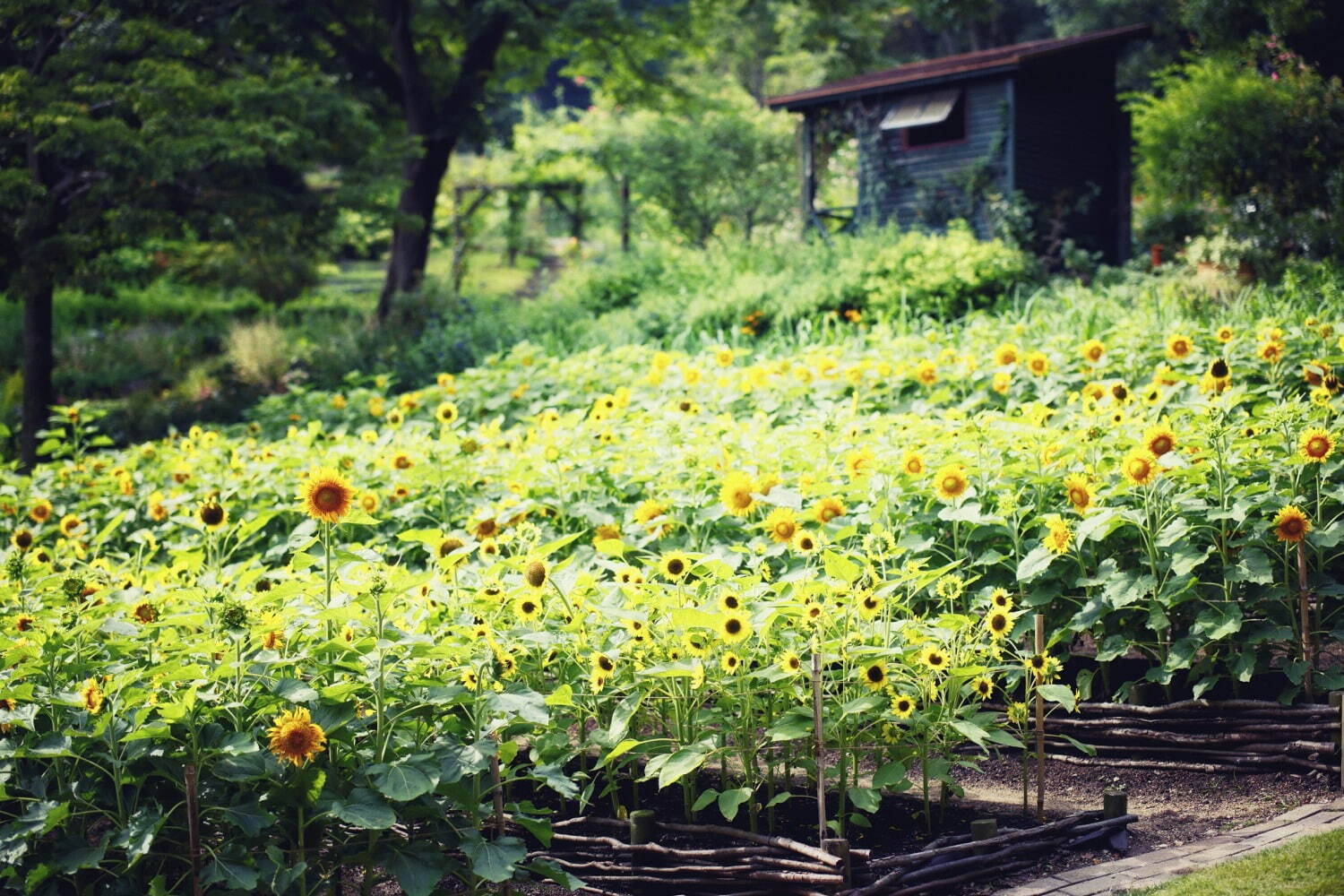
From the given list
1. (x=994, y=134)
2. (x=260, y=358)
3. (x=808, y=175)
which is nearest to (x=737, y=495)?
(x=260, y=358)

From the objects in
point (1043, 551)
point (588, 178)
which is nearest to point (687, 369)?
point (1043, 551)

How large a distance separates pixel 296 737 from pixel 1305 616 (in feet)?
8.71

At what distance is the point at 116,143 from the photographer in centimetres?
934

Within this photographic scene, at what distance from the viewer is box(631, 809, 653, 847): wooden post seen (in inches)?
115

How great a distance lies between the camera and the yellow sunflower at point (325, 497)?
2666 millimetres

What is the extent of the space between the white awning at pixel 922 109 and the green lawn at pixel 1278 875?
13048 millimetres

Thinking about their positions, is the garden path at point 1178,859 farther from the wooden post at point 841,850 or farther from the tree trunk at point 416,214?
the tree trunk at point 416,214

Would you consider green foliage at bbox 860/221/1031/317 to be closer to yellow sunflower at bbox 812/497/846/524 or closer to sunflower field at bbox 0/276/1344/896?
sunflower field at bbox 0/276/1344/896

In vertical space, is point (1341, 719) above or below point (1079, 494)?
below

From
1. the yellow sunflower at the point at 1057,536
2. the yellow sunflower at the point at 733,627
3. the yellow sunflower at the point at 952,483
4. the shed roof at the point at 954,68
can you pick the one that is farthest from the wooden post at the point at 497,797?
the shed roof at the point at 954,68

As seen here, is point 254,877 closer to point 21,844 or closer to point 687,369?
point 21,844

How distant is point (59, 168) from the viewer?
32.6 ft

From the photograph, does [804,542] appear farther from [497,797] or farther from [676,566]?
[497,797]

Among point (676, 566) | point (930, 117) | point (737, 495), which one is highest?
point (930, 117)
